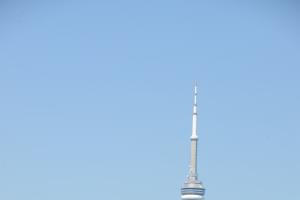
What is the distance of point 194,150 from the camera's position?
199875mm

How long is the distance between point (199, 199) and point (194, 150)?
11.1 meters

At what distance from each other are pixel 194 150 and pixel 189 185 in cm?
798

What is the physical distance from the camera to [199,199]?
199 metres

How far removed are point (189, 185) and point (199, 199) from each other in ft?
12.9

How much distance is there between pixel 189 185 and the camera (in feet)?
653
